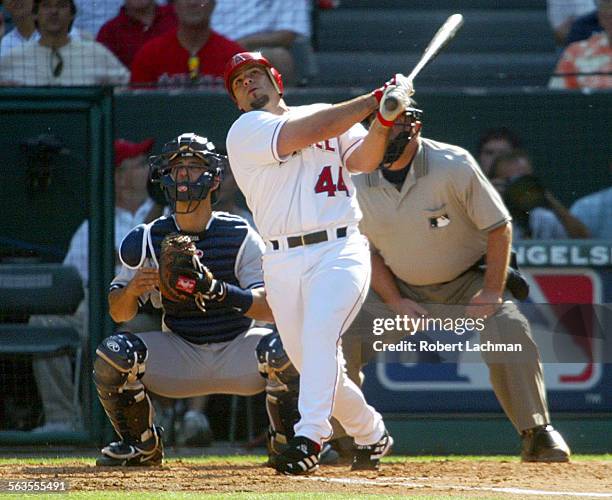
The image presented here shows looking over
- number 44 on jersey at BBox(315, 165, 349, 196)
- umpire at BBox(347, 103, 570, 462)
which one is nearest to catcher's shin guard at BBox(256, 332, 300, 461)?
number 44 on jersey at BBox(315, 165, 349, 196)

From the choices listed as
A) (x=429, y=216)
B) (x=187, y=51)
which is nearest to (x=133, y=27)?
(x=187, y=51)

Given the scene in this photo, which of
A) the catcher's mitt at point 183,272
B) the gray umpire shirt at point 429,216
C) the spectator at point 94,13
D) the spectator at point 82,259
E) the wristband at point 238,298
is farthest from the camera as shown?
the spectator at point 94,13

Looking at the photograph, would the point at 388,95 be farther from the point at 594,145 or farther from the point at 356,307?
the point at 594,145

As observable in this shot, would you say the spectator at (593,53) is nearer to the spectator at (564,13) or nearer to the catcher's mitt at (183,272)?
the spectator at (564,13)

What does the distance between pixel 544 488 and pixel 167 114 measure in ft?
10.5

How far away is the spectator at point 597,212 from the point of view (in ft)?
21.5

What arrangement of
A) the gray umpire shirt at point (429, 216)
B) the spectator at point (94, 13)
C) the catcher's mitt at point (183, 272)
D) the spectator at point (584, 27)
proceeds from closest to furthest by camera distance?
the catcher's mitt at point (183, 272) → the gray umpire shirt at point (429, 216) → the spectator at point (94, 13) → the spectator at point (584, 27)

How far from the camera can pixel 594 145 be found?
662 centimetres

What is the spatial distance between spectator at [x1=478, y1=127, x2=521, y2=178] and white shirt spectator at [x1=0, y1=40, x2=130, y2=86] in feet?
6.79

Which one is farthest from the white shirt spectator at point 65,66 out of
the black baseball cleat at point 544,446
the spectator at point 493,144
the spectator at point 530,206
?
the black baseball cleat at point 544,446

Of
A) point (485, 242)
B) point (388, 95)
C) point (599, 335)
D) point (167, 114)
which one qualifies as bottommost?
point (599, 335)

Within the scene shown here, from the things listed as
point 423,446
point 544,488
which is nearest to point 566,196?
point 423,446

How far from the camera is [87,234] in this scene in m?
6.51

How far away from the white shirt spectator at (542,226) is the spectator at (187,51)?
6.39ft
